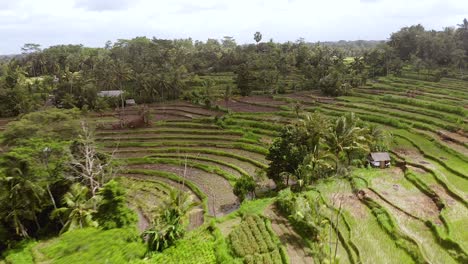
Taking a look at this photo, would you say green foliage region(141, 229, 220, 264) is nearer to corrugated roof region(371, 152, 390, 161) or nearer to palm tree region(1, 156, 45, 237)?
palm tree region(1, 156, 45, 237)

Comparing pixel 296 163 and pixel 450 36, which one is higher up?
pixel 450 36

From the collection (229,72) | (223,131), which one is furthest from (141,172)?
(229,72)

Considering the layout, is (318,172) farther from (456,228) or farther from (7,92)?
(7,92)

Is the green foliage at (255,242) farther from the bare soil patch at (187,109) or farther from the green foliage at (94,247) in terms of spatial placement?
the bare soil patch at (187,109)

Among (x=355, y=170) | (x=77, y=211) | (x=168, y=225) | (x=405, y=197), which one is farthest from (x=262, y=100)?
(x=168, y=225)

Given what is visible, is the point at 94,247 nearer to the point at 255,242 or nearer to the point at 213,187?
the point at 255,242

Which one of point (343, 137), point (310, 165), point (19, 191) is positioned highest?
point (343, 137)

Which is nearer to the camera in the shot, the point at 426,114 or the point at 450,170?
the point at 450,170
